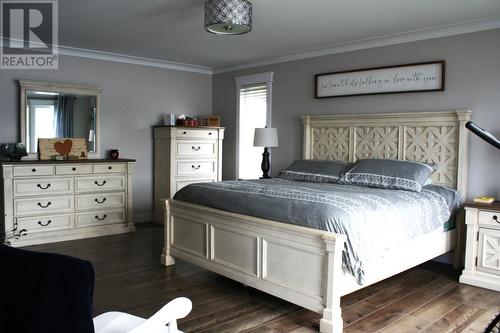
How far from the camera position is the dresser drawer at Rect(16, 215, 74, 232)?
4648 mm

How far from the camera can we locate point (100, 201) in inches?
206

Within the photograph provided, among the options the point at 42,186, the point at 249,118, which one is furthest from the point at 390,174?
the point at 42,186

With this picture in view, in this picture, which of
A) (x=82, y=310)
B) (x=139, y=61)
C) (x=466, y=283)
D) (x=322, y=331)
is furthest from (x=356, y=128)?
(x=82, y=310)

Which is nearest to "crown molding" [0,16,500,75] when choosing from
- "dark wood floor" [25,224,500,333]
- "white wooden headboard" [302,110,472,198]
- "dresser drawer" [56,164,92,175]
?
"white wooden headboard" [302,110,472,198]

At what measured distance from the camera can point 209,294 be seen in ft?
10.8

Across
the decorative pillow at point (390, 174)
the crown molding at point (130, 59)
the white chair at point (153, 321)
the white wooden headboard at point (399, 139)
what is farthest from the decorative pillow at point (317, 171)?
the white chair at point (153, 321)

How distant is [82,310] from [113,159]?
14.5ft

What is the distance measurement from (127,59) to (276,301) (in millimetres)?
4067

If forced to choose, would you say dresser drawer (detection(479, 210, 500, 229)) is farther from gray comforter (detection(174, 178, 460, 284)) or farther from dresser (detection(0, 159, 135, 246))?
dresser (detection(0, 159, 135, 246))

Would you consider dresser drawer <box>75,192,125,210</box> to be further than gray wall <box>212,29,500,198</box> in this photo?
Yes

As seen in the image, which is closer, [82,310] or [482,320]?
[82,310]

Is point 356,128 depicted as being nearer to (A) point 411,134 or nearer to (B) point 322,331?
(A) point 411,134

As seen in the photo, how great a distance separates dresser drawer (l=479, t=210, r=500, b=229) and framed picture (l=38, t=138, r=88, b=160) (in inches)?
172
